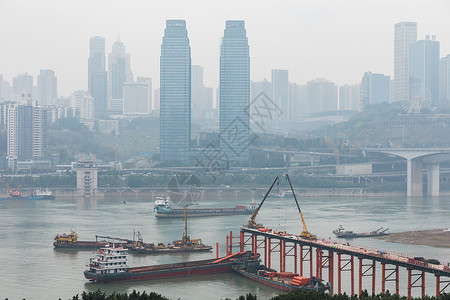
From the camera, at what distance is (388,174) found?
219 feet

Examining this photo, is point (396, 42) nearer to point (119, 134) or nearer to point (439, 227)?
point (119, 134)

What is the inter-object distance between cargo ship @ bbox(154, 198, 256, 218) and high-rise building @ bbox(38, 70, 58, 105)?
A: 83087 millimetres

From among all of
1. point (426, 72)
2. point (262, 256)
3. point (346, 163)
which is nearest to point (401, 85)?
point (426, 72)

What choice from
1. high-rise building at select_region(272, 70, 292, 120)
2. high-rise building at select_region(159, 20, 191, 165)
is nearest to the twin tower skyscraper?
high-rise building at select_region(159, 20, 191, 165)

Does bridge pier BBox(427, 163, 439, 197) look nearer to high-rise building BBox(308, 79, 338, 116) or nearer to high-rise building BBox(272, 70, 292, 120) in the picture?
high-rise building BBox(272, 70, 292, 120)

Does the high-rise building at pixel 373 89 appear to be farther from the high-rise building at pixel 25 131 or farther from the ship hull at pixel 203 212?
the ship hull at pixel 203 212

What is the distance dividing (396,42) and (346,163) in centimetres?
4275

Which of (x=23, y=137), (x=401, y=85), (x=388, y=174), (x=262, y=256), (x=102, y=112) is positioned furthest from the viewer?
(x=102, y=112)

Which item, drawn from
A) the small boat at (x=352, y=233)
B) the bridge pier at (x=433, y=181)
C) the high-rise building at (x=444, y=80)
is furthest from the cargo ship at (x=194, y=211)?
the high-rise building at (x=444, y=80)

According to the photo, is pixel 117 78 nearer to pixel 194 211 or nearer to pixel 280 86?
pixel 280 86

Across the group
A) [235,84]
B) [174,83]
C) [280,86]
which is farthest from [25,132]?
[280,86]

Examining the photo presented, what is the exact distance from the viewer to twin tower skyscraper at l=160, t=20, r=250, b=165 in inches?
2950

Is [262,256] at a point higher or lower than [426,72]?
lower

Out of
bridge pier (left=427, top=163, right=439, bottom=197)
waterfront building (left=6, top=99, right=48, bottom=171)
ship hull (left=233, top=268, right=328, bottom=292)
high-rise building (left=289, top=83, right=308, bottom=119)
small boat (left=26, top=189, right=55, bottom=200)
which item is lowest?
ship hull (left=233, top=268, right=328, bottom=292)
